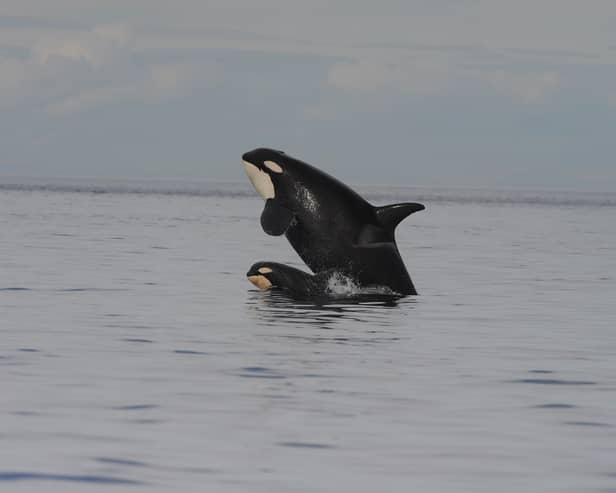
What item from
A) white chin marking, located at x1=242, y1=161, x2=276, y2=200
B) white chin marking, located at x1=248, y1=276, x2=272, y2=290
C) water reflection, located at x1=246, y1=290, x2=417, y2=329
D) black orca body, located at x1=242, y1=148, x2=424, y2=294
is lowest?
water reflection, located at x1=246, y1=290, x2=417, y2=329

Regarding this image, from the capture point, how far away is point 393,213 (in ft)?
65.0

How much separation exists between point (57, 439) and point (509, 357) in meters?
6.20

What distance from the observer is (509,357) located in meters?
13.8

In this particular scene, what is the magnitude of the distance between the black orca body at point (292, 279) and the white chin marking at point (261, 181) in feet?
4.21

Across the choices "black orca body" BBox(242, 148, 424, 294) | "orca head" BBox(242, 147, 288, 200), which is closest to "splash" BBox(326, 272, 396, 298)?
"black orca body" BBox(242, 148, 424, 294)

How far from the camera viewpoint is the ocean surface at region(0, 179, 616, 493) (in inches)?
322

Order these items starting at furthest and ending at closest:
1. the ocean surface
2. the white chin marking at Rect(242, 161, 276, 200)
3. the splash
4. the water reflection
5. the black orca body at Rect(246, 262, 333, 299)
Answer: the white chin marking at Rect(242, 161, 276, 200) → the splash → the black orca body at Rect(246, 262, 333, 299) → the water reflection → the ocean surface

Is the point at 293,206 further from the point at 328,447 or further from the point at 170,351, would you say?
the point at 328,447

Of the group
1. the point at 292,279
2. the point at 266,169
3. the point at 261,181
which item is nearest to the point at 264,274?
the point at 292,279

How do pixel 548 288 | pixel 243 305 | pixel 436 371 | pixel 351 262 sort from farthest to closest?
pixel 548 288
pixel 351 262
pixel 243 305
pixel 436 371

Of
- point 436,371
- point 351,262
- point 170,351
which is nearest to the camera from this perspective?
point 436,371

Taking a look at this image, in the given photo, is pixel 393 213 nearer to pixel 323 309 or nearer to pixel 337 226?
pixel 337 226

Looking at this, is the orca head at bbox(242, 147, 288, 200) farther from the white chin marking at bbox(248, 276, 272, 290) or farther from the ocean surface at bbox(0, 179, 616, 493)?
the ocean surface at bbox(0, 179, 616, 493)

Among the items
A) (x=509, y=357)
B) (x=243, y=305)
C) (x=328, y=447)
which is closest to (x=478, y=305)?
(x=243, y=305)
